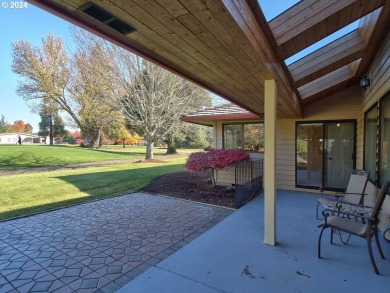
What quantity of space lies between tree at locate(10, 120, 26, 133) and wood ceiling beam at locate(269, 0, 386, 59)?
196 feet

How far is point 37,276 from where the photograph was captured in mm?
2693

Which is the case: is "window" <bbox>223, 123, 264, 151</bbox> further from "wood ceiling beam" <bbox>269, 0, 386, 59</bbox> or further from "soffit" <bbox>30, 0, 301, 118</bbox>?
"wood ceiling beam" <bbox>269, 0, 386, 59</bbox>

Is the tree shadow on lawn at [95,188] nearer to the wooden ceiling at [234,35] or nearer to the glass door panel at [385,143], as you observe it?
the wooden ceiling at [234,35]

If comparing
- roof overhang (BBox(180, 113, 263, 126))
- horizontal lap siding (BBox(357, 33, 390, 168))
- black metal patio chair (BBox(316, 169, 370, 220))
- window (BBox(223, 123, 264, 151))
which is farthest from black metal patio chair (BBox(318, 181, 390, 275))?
window (BBox(223, 123, 264, 151))

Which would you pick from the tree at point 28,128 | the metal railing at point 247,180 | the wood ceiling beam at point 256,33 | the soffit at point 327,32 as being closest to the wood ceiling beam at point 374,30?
the soffit at point 327,32

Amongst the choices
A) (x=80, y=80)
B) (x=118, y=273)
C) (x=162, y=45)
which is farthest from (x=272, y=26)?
(x=80, y=80)

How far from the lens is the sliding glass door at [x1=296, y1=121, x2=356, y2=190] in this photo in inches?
253

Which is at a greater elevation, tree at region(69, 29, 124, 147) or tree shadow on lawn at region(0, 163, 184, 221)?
tree at region(69, 29, 124, 147)

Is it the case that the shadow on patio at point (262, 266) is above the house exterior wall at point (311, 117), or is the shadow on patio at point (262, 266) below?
below

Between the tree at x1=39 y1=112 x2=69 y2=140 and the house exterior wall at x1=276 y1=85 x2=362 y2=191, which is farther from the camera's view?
the tree at x1=39 y1=112 x2=69 y2=140

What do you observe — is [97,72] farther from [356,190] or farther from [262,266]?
[262,266]

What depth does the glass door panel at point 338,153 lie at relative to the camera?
20.9ft

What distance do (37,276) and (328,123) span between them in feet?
23.8

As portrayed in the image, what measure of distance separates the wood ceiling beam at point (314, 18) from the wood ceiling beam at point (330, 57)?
1.02m
